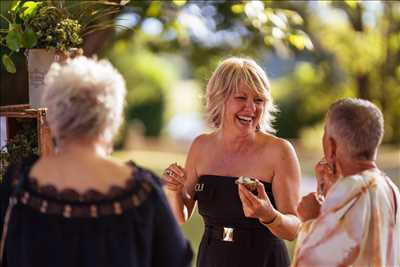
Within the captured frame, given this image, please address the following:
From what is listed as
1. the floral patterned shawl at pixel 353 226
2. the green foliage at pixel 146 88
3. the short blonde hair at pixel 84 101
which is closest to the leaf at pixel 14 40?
the short blonde hair at pixel 84 101

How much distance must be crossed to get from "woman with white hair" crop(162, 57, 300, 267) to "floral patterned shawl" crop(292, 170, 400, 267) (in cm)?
72

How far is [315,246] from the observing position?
2.48m

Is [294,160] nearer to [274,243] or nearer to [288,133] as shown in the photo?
[274,243]

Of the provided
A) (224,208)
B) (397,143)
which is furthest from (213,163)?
(397,143)

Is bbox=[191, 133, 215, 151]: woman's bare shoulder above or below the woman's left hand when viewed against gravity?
above

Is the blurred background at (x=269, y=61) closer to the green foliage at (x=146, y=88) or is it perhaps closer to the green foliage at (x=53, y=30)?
the green foliage at (x=146, y=88)

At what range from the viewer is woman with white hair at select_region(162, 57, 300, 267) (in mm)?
3309

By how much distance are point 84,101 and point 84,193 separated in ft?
0.91

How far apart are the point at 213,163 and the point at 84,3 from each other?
4.07ft

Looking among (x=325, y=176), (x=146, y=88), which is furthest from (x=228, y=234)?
(x=146, y=88)

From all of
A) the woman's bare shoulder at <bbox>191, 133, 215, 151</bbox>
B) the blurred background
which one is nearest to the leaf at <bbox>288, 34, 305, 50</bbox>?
the blurred background

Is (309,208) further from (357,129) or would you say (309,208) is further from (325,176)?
(357,129)

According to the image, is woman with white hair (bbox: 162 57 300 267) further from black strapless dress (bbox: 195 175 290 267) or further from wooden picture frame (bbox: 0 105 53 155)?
wooden picture frame (bbox: 0 105 53 155)

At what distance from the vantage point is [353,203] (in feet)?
8.03
